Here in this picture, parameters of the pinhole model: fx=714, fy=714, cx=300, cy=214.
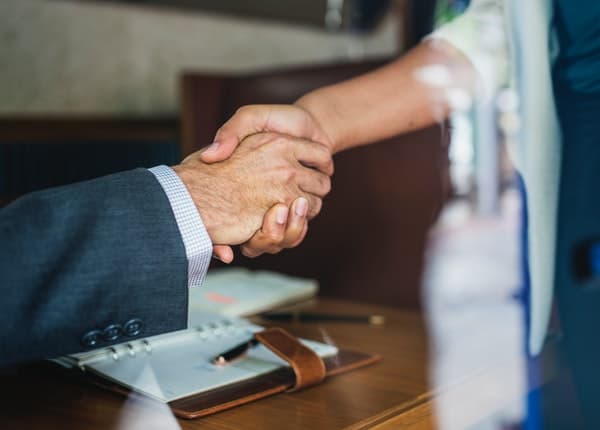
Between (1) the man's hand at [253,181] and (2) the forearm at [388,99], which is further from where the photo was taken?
(2) the forearm at [388,99]

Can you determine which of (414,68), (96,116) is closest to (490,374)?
(414,68)

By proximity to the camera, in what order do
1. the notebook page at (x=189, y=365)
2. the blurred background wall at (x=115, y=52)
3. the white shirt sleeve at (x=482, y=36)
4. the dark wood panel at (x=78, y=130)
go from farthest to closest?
the blurred background wall at (x=115, y=52) < the dark wood panel at (x=78, y=130) < the white shirt sleeve at (x=482, y=36) < the notebook page at (x=189, y=365)

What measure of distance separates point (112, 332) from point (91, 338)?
20mm

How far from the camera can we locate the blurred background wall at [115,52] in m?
1.54

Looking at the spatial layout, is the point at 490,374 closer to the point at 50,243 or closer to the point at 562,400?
the point at 562,400

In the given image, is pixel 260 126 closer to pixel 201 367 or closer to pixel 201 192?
pixel 201 192

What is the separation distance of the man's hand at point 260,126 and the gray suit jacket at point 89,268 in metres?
0.13

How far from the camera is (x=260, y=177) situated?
82 cm

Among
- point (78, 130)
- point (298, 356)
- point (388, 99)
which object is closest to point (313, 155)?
point (388, 99)

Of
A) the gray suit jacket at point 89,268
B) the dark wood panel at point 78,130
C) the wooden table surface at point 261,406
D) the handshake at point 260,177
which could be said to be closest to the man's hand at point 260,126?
the handshake at point 260,177

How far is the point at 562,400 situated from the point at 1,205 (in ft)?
2.31

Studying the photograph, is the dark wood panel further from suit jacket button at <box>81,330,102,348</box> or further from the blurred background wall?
suit jacket button at <box>81,330,102,348</box>

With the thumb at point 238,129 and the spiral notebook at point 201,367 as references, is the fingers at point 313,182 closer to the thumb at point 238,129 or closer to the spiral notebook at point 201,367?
the thumb at point 238,129

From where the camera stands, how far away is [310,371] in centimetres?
73
